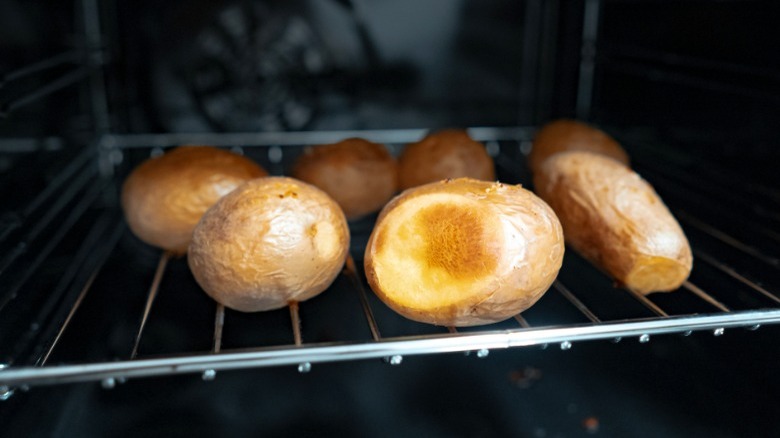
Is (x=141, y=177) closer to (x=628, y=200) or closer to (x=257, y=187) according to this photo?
(x=257, y=187)

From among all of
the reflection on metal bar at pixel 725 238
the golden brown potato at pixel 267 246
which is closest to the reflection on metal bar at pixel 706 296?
the reflection on metal bar at pixel 725 238

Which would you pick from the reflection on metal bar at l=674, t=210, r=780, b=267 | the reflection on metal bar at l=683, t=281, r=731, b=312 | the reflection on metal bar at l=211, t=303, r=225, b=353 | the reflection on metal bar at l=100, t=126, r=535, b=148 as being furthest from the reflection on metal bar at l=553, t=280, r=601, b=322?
the reflection on metal bar at l=100, t=126, r=535, b=148

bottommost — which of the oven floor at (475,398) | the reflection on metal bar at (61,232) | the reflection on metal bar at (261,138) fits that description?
the oven floor at (475,398)

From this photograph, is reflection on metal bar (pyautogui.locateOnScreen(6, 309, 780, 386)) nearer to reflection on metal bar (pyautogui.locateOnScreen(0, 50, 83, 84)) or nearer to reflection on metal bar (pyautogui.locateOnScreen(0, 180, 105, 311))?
reflection on metal bar (pyautogui.locateOnScreen(0, 180, 105, 311))

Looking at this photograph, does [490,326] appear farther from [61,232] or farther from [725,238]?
[61,232]

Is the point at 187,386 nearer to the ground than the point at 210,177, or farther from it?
nearer to the ground

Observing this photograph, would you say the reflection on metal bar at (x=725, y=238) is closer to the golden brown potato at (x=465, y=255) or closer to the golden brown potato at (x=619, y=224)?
the golden brown potato at (x=619, y=224)

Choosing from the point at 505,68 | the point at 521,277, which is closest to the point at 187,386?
the point at 521,277
